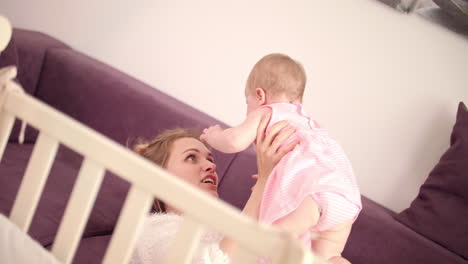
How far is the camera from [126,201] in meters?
0.56

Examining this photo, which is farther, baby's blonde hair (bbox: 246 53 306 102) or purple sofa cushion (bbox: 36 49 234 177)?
purple sofa cushion (bbox: 36 49 234 177)

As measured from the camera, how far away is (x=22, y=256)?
0.67m

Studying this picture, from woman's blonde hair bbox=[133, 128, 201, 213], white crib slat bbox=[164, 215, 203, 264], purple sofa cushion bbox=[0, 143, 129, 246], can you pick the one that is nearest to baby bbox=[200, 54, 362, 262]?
woman's blonde hair bbox=[133, 128, 201, 213]

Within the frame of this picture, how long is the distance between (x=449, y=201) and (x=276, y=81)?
2.29ft

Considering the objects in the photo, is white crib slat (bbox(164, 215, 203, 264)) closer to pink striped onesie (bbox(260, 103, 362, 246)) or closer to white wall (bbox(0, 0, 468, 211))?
pink striped onesie (bbox(260, 103, 362, 246))

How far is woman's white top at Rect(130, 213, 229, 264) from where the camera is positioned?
0.98 meters

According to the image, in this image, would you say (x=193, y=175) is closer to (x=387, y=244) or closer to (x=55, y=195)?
(x=55, y=195)

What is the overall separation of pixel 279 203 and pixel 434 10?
39.9 inches

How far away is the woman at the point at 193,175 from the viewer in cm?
102

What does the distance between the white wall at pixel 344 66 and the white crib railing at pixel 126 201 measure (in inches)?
48.2

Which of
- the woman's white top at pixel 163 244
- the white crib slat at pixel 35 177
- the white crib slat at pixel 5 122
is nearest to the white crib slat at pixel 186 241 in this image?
the white crib slat at pixel 35 177

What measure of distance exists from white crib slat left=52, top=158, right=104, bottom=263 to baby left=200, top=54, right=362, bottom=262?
1.44 ft

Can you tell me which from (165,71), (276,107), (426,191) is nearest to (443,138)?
(426,191)

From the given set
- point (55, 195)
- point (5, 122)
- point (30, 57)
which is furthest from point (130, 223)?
point (30, 57)
